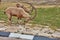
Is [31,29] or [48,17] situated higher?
[48,17]

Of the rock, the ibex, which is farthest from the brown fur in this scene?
the rock

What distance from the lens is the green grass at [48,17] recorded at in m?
1.85

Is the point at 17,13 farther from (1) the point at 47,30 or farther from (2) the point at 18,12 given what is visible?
(1) the point at 47,30

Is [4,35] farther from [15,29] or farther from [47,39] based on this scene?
[47,39]

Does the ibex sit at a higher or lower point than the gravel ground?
higher

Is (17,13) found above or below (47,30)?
above

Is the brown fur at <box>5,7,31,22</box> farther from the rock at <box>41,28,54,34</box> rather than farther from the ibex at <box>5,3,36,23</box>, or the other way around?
the rock at <box>41,28,54,34</box>

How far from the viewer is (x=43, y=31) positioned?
1.87 metres

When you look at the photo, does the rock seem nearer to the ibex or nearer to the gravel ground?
the gravel ground

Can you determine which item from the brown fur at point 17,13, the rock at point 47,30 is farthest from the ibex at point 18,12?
the rock at point 47,30

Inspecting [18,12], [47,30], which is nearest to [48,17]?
[47,30]

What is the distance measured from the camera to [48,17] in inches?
73.5

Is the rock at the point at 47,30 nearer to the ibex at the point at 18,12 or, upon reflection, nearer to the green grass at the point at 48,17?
the green grass at the point at 48,17

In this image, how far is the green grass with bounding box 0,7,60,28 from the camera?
1848mm
